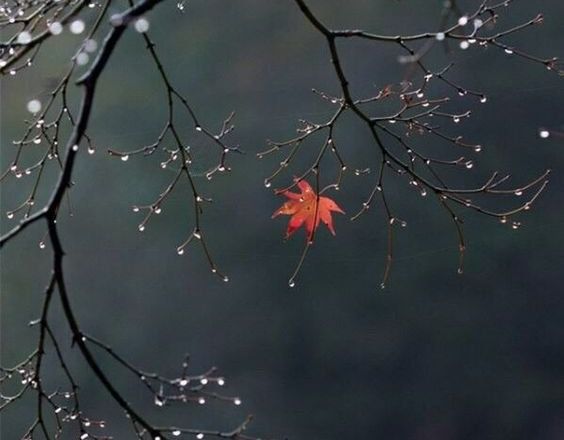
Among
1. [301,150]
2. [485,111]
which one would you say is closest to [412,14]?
[485,111]

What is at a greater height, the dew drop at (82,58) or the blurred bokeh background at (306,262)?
the blurred bokeh background at (306,262)

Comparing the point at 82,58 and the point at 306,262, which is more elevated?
the point at 306,262

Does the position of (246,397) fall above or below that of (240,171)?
below

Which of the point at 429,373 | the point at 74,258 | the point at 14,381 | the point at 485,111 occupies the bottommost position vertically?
the point at 429,373

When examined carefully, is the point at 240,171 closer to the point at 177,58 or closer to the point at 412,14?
the point at 177,58

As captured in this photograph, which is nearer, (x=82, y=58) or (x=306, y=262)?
(x=82, y=58)

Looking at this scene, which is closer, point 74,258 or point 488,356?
point 488,356

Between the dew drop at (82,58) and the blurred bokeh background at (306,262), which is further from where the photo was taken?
the blurred bokeh background at (306,262)

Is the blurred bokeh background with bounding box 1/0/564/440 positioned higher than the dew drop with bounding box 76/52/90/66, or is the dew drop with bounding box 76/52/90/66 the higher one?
the blurred bokeh background with bounding box 1/0/564/440
